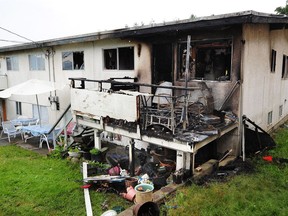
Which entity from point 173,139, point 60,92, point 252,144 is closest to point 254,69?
point 252,144

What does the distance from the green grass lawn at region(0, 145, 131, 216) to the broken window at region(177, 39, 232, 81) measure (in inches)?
183

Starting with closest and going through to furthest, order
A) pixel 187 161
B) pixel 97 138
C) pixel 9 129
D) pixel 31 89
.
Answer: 1. pixel 187 161
2. pixel 97 138
3. pixel 31 89
4. pixel 9 129

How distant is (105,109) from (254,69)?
197 inches

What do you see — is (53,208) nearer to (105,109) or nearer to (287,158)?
(105,109)

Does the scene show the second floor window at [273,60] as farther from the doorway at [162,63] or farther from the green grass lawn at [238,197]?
the green grass lawn at [238,197]

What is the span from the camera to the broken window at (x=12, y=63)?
649 inches

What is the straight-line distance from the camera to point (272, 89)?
10086 mm

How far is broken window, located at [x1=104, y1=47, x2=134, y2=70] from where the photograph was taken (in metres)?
9.76

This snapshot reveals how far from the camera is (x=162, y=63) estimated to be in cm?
898

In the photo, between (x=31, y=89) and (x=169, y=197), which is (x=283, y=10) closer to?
(x=31, y=89)

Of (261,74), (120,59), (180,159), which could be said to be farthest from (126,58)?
(180,159)

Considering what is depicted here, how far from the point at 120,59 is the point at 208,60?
383cm

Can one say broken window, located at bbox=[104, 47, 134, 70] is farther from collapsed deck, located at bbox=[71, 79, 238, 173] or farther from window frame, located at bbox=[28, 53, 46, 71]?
window frame, located at bbox=[28, 53, 46, 71]

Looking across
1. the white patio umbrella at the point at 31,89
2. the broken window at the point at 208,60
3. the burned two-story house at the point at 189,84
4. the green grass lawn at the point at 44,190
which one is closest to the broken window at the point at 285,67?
the burned two-story house at the point at 189,84
